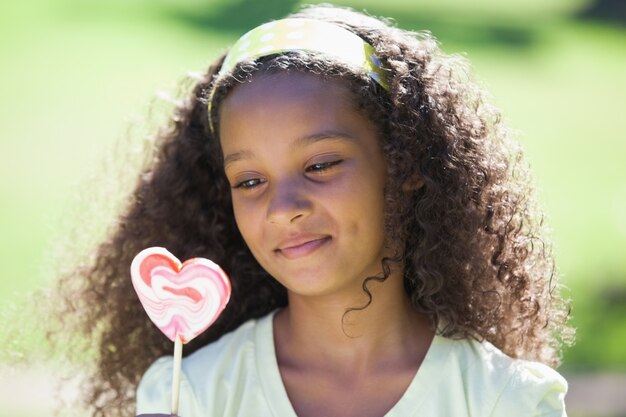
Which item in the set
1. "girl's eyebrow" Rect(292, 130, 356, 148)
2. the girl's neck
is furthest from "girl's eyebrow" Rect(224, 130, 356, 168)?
the girl's neck

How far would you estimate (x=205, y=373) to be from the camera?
292 cm

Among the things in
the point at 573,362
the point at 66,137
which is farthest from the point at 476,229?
the point at 66,137

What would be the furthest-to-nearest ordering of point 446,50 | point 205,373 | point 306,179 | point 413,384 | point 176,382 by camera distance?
point 446,50
point 205,373
point 413,384
point 306,179
point 176,382

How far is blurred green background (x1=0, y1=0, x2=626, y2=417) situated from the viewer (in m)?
5.90

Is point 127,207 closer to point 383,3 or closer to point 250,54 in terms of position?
point 250,54

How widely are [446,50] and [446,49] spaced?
A: 3 centimetres

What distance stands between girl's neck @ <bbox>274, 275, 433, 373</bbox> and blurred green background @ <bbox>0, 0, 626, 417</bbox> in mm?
1830

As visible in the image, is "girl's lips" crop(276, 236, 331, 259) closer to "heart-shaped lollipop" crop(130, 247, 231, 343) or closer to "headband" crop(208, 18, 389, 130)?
"heart-shaped lollipop" crop(130, 247, 231, 343)

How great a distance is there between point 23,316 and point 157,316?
0.78 metres

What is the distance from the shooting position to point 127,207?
3.30 metres

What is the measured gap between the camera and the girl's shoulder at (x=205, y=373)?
2.88 m

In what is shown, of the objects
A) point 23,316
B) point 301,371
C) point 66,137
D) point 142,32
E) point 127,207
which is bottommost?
point 301,371

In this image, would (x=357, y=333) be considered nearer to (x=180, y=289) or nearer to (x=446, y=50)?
(x=180, y=289)

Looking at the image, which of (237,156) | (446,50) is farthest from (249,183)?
(446,50)
